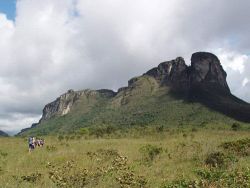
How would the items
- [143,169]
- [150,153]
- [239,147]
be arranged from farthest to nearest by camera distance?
[150,153], [239,147], [143,169]

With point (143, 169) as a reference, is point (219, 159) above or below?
above

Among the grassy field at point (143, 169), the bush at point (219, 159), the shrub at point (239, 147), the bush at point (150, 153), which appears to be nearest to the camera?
the grassy field at point (143, 169)

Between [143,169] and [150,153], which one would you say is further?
[150,153]

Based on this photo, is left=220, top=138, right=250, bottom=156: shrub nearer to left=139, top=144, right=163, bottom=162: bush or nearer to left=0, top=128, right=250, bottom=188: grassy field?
left=0, top=128, right=250, bottom=188: grassy field

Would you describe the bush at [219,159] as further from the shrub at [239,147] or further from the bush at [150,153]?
the bush at [150,153]

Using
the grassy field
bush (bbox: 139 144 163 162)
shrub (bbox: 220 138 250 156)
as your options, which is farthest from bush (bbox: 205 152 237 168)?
bush (bbox: 139 144 163 162)

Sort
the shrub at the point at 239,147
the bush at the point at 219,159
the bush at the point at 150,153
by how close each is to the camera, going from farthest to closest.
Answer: the bush at the point at 150,153 < the shrub at the point at 239,147 < the bush at the point at 219,159

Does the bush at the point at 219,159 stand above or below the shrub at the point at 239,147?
below

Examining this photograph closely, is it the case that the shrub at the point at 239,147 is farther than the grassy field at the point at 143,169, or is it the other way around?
the shrub at the point at 239,147

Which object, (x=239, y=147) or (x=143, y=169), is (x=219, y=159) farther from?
(x=239, y=147)

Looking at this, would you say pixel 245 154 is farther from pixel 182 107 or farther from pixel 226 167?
pixel 182 107

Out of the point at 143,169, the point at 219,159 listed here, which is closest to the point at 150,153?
the point at 143,169

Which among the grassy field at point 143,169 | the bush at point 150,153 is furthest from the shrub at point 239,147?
the bush at point 150,153

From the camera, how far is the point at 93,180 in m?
9.99
